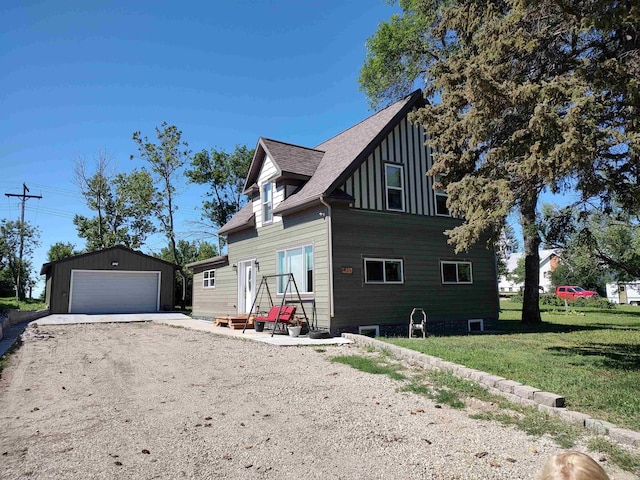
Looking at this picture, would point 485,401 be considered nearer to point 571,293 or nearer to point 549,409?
point 549,409

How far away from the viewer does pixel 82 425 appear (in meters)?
4.70

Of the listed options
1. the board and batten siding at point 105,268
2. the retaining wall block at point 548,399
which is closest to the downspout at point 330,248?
the retaining wall block at point 548,399

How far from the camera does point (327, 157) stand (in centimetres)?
1588

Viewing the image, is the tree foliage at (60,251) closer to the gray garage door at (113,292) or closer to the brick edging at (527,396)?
the gray garage door at (113,292)

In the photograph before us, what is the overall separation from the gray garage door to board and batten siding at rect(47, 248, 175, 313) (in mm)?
323

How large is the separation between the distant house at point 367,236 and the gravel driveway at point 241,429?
505cm

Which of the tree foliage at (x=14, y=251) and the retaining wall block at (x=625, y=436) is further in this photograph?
the tree foliage at (x=14, y=251)

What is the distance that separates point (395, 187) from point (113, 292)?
20299 mm

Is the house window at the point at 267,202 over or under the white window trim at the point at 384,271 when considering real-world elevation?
over

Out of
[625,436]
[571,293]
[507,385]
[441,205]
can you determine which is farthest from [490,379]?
[571,293]

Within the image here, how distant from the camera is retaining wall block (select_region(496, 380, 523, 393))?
573 cm

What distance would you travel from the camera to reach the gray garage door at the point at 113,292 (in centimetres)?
2592

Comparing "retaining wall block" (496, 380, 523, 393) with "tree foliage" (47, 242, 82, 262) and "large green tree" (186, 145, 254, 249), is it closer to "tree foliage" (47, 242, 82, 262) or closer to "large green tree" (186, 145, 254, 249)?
"large green tree" (186, 145, 254, 249)

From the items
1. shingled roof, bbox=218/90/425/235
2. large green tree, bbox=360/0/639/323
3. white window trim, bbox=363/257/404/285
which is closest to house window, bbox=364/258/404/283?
white window trim, bbox=363/257/404/285
